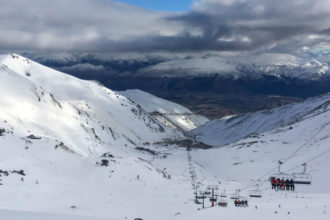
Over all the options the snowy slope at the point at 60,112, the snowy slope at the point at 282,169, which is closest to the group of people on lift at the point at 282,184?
the snowy slope at the point at 282,169

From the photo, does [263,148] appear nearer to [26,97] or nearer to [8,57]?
[26,97]

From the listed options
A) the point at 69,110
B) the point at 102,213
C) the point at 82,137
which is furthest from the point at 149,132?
the point at 102,213

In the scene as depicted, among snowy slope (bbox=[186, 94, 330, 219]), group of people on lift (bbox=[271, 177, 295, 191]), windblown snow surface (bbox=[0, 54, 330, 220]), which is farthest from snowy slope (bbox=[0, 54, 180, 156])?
group of people on lift (bbox=[271, 177, 295, 191])

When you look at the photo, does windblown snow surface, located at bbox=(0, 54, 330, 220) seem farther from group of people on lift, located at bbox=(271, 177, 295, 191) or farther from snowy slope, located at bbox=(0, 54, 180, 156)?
group of people on lift, located at bbox=(271, 177, 295, 191)

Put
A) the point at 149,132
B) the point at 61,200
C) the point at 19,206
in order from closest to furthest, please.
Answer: the point at 19,206 < the point at 61,200 < the point at 149,132

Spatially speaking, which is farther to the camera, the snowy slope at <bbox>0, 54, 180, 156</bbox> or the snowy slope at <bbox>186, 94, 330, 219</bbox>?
the snowy slope at <bbox>0, 54, 180, 156</bbox>

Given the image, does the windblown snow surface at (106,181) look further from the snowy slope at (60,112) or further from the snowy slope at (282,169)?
the snowy slope at (60,112)

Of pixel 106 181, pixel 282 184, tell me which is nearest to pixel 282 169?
pixel 282 184

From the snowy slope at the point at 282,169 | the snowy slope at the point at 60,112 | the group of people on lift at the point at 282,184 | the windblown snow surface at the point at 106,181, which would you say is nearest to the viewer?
the snowy slope at the point at 282,169

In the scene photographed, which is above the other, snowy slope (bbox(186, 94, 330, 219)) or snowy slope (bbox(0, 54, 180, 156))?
snowy slope (bbox(0, 54, 180, 156))

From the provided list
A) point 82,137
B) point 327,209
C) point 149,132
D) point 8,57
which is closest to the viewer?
point 327,209

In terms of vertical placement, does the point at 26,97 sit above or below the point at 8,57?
below
